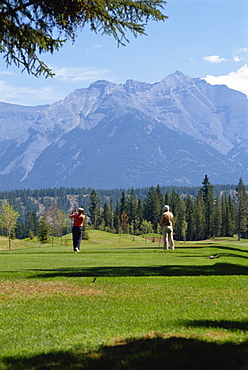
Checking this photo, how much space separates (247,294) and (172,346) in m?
6.19

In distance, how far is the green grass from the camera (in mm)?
6125

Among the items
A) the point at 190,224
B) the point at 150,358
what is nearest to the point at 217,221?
the point at 190,224

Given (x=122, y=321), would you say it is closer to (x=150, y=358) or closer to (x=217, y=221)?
(x=150, y=358)

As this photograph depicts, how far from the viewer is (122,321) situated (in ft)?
28.2

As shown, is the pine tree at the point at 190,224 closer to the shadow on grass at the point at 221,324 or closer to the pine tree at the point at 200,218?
the pine tree at the point at 200,218

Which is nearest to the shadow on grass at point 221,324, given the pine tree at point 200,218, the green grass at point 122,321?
the green grass at point 122,321

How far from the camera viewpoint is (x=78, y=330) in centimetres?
793

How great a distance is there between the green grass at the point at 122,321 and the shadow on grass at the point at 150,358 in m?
0.01

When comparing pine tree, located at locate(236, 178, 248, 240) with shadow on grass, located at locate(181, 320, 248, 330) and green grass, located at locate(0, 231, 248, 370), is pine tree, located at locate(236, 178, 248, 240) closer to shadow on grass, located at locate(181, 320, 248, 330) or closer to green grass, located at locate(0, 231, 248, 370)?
green grass, located at locate(0, 231, 248, 370)

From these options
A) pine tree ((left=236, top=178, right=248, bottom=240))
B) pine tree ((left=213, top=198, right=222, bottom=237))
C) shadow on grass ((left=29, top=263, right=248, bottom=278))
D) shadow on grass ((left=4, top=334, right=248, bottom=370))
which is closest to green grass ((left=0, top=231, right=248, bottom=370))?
shadow on grass ((left=4, top=334, right=248, bottom=370))

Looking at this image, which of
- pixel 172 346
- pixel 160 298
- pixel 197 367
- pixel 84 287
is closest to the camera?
pixel 197 367

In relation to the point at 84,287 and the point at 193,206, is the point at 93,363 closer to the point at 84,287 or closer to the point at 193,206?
the point at 84,287

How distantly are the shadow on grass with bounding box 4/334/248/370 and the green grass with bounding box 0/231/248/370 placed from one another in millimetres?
12

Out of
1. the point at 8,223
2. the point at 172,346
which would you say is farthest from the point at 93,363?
the point at 8,223
